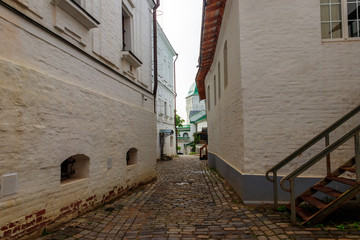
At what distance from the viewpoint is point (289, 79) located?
546 cm

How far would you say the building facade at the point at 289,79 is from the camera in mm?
5320

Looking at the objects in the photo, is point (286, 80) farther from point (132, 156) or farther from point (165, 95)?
point (165, 95)

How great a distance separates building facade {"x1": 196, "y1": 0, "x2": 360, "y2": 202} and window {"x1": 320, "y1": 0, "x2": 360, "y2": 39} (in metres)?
0.02

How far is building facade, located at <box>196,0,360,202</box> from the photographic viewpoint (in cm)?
532

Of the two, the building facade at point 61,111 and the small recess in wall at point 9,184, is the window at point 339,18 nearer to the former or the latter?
the building facade at point 61,111

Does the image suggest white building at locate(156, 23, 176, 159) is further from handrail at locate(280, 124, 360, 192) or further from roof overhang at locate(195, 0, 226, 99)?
handrail at locate(280, 124, 360, 192)

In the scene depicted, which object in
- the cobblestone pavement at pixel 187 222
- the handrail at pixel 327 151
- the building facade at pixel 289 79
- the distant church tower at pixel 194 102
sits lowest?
the cobblestone pavement at pixel 187 222

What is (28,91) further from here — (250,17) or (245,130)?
(250,17)

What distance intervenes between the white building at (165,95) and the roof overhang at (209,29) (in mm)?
6301

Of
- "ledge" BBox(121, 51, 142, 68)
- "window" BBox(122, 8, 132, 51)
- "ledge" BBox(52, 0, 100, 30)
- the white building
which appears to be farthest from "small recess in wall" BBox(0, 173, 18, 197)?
the white building

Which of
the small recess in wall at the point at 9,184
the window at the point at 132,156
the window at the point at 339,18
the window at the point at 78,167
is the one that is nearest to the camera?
the small recess in wall at the point at 9,184

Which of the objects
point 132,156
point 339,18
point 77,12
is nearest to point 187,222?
point 132,156

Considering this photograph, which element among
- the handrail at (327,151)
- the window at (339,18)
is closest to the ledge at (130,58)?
the window at (339,18)

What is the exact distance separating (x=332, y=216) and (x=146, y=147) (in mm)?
5646
